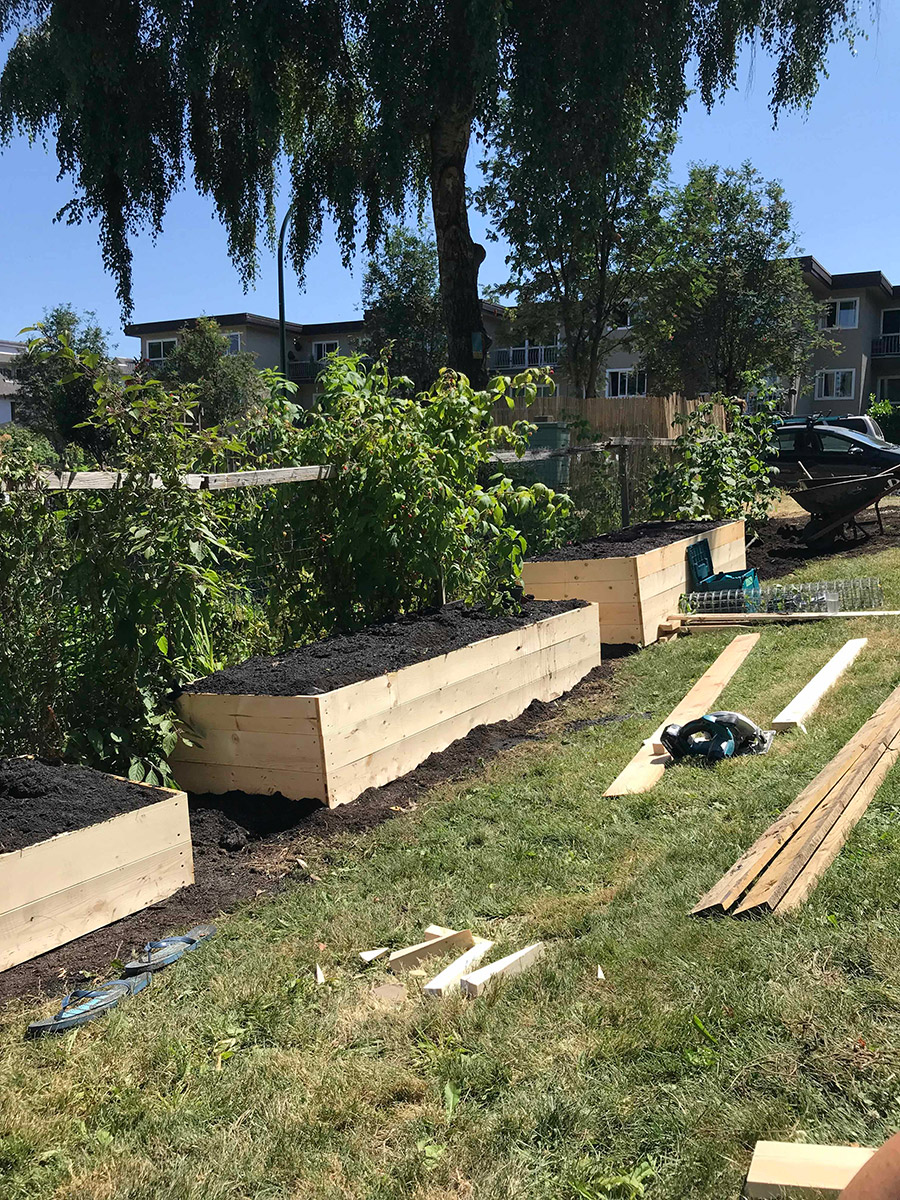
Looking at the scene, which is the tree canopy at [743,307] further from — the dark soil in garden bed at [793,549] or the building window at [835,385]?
the dark soil in garden bed at [793,549]

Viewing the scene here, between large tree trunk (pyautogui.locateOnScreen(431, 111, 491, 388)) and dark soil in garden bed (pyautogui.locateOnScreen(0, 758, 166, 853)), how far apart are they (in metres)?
9.31

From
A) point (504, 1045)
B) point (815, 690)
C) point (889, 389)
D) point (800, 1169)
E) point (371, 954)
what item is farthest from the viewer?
point (889, 389)

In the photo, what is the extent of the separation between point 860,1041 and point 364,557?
4.54 metres

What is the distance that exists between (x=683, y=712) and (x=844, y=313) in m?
41.8

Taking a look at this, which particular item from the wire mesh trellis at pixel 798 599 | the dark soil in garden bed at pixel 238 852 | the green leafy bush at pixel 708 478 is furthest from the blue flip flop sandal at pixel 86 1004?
the green leafy bush at pixel 708 478

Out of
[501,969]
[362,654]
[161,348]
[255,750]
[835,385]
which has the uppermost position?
[161,348]

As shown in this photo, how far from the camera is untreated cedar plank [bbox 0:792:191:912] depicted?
11.7 ft

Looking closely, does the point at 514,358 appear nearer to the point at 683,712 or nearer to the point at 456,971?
the point at 683,712

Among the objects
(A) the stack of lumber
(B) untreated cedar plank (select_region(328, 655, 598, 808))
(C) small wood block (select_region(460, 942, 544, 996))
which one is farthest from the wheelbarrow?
(C) small wood block (select_region(460, 942, 544, 996))

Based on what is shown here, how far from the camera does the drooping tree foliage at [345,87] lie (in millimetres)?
11172

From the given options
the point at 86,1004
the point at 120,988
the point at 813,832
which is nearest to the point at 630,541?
the point at 813,832

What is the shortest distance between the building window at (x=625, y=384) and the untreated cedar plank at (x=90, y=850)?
37914 millimetres

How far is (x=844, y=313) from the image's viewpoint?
4266 cm

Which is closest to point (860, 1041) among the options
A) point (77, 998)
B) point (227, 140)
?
point (77, 998)
